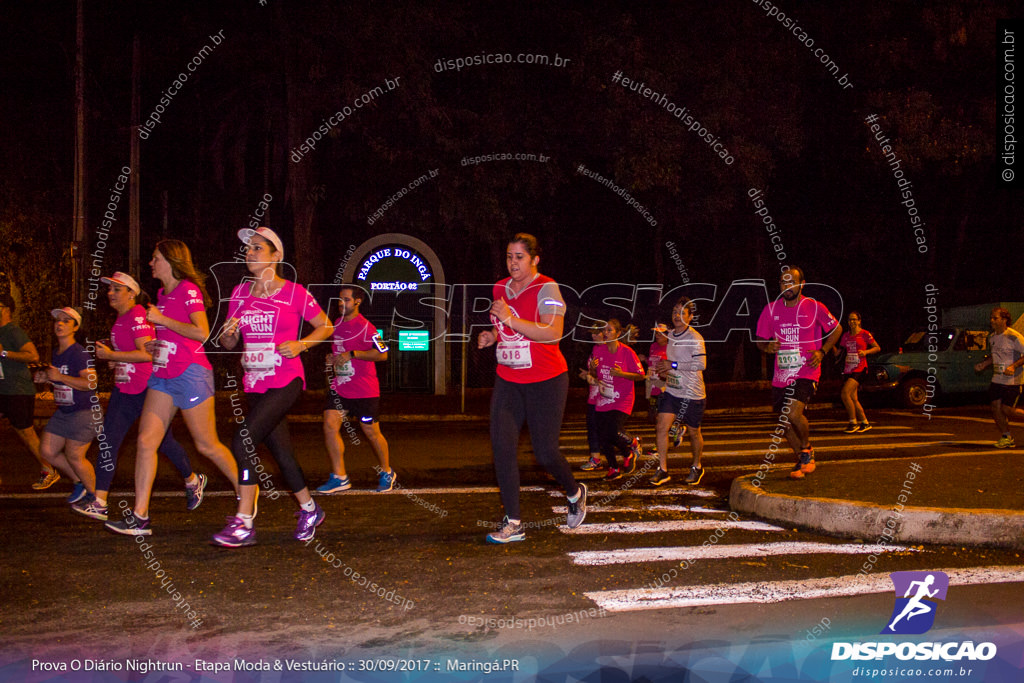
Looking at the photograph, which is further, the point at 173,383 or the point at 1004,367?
the point at 1004,367

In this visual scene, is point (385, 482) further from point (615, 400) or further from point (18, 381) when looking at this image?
point (18, 381)

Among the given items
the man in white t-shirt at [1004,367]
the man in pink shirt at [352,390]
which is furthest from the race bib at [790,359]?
the man in white t-shirt at [1004,367]

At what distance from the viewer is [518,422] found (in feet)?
23.7

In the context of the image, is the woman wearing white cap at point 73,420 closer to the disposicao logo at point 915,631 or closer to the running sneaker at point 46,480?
the running sneaker at point 46,480

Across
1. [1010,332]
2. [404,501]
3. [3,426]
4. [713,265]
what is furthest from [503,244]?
[404,501]

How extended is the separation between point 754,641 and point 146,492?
14.6 ft

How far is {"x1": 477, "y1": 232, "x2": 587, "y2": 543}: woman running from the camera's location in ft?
23.2

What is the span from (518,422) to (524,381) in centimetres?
31

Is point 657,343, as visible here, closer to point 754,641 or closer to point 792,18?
point 754,641

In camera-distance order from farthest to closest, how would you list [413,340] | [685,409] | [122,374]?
1. [413,340]
2. [685,409]
3. [122,374]

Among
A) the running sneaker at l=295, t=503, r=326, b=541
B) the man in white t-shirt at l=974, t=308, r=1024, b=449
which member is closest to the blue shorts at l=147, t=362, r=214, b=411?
the running sneaker at l=295, t=503, r=326, b=541

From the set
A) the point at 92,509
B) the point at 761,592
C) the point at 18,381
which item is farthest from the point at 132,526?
the point at 761,592

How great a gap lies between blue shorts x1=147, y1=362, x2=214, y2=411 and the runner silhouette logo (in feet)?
15.8

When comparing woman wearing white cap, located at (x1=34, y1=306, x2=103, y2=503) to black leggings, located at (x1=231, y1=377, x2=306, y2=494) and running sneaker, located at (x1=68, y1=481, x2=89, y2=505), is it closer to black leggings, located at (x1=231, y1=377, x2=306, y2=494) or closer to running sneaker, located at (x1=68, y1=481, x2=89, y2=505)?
running sneaker, located at (x1=68, y1=481, x2=89, y2=505)
